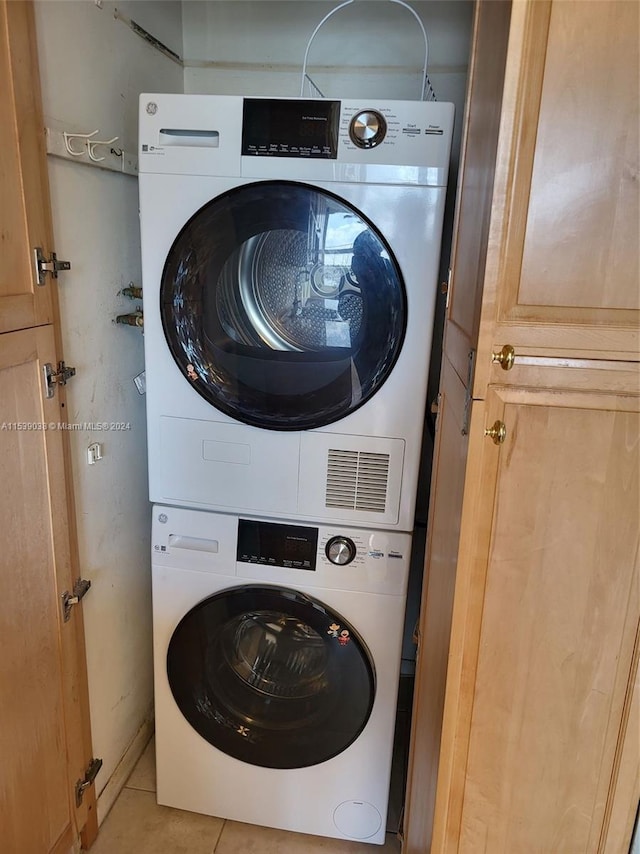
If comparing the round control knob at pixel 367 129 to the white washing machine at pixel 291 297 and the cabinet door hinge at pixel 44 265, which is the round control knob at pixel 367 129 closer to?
the white washing machine at pixel 291 297

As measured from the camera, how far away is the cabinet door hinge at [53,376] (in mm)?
1237

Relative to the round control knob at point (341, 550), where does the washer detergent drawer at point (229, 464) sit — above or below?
above

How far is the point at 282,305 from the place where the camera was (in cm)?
141

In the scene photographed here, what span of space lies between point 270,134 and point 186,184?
21cm

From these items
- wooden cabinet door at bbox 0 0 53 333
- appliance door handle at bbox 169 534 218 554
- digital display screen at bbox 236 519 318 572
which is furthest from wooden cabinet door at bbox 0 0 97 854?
digital display screen at bbox 236 519 318 572

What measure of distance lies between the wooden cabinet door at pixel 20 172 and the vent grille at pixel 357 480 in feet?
2.31

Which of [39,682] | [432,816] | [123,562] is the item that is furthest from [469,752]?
[123,562]

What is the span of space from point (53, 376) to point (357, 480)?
2.28 feet

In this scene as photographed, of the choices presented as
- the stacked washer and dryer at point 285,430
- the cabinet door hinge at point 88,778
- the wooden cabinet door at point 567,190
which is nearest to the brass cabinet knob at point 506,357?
the wooden cabinet door at point 567,190

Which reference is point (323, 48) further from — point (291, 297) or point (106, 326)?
point (106, 326)

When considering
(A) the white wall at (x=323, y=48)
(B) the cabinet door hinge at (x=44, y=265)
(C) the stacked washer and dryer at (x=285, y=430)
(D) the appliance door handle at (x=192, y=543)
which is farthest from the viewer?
(A) the white wall at (x=323, y=48)

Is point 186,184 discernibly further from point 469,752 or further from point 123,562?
point 469,752

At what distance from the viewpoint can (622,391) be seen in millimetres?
836

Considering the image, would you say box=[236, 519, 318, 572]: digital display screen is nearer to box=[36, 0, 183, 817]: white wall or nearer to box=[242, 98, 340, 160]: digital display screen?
box=[36, 0, 183, 817]: white wall
